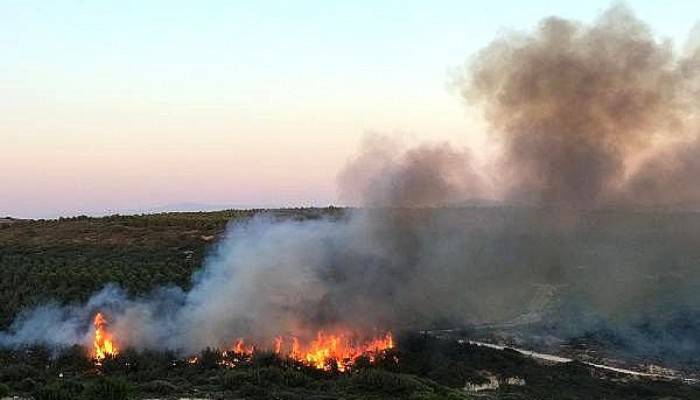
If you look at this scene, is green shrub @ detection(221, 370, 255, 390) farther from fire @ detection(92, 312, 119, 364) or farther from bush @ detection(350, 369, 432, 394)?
fire @ detection(92, 312, 119, 364)

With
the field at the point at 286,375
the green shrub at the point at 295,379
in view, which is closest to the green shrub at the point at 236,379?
the field at the point at 286,375

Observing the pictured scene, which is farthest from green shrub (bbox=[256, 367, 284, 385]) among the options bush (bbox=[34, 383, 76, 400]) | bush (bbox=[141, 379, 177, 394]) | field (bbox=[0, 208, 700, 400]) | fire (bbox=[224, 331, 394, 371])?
bush (bbox=[34, 383, 76, 400])

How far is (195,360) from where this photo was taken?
28859 millimetres

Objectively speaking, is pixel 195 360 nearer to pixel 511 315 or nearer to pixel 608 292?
pixel 511 315

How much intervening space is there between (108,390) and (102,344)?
810 cm

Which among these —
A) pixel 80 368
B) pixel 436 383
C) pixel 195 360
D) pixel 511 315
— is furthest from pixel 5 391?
pixel 511 315

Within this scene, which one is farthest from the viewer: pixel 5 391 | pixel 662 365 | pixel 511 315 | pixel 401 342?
pixel 511 315

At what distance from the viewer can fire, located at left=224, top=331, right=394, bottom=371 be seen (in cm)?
2920

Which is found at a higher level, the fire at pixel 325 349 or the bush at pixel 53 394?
the fire at pixel 325 349

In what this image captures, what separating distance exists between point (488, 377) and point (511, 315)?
2018 centimetres

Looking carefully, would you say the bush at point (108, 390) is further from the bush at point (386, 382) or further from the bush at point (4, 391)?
the bush at point (386, 382)

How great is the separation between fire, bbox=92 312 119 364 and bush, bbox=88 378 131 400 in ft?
20.7

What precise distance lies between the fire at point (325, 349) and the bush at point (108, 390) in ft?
22.3

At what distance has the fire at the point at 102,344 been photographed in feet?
96.3
